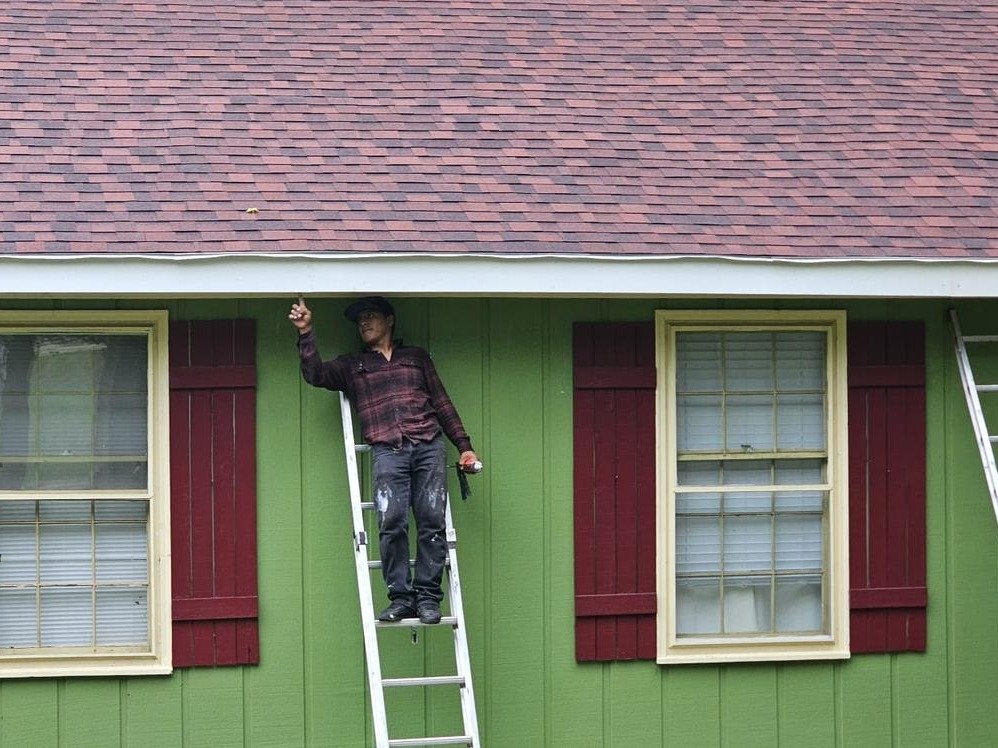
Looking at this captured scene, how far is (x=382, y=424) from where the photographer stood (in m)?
6.54

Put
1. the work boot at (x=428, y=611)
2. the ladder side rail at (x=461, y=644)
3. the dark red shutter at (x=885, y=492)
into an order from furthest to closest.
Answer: the dark red shutter at (x=885, y=492)
the work boot at (x=428, y=611)
the ladder side rail at (x=461, y=644)

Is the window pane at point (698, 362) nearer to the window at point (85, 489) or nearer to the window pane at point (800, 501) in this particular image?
the window pane at point (800, 501)

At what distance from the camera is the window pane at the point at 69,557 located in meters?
6.71

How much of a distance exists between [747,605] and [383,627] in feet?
5.93

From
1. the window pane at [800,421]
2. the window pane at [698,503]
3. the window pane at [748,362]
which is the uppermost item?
the window pane at [748,362]

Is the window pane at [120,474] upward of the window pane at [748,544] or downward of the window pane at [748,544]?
upward

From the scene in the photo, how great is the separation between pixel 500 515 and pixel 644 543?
0.69 meters

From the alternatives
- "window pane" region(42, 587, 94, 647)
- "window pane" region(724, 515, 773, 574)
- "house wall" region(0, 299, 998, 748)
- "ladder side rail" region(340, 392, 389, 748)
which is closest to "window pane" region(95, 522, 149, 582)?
"window pane" region(42, 587, 94, 647)

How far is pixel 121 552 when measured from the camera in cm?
674

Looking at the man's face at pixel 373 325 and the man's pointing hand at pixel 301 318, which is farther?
the man's face at pixel 373 325

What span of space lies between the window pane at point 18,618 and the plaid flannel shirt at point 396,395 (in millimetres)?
1669

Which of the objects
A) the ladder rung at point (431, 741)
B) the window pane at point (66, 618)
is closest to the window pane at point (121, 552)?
the window pane at point (66, 618)

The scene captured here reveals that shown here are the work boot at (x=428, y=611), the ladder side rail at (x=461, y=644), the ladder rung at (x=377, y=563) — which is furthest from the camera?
the ladder rung at (x=377, y=563)

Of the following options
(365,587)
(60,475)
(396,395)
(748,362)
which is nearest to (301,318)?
(396,395)
